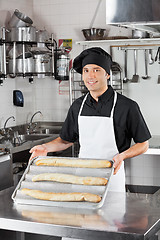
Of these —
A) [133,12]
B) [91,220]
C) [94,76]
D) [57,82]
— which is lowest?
[91,220]

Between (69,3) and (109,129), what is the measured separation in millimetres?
2752

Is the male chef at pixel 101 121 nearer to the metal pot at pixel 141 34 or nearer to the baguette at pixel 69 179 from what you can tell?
the baguette at pixel 69 179

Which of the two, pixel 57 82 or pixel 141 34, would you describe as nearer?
pixel 141 34

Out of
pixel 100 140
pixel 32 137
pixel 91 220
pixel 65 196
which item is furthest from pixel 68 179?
pixel 32 137

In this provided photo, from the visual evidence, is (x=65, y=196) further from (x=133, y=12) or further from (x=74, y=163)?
(x=133, y=12)

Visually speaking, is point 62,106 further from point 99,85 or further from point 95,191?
point 95,191

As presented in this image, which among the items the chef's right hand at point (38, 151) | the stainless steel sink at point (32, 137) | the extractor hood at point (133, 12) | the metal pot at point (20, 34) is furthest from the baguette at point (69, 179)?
the metal pot at point (20, 34)

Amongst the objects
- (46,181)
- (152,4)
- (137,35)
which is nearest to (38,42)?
(137,35)

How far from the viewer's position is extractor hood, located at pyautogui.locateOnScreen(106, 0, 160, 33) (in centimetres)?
157

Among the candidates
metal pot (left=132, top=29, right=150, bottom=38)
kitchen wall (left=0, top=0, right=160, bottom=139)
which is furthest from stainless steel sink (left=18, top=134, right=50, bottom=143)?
metal pot (left=132, top=29, right=150, bottom=38)

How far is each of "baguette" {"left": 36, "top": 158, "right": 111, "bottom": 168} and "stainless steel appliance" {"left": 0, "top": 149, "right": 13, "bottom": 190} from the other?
1.49m

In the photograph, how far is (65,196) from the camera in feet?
6.41

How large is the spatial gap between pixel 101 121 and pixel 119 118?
0.40 feet

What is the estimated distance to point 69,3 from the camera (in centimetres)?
503
